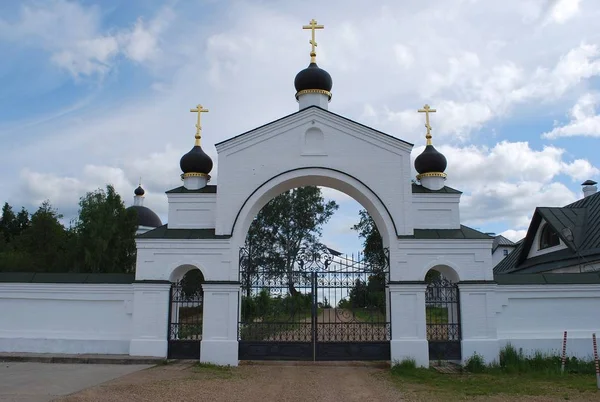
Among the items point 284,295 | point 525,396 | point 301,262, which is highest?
point 301,262

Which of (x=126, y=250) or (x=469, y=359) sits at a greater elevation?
(x=126, y=250)

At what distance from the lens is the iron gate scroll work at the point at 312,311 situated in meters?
11.6

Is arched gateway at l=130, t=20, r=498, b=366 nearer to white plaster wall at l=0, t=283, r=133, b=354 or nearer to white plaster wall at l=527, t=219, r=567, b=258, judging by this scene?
white plaster wall at l=0, t=283, r=133, b=354

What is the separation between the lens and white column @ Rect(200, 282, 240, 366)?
453 inches

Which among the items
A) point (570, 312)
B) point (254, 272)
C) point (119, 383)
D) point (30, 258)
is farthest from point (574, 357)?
point (30, 258)

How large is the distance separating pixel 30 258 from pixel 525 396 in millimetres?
27955

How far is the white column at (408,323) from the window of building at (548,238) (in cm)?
793

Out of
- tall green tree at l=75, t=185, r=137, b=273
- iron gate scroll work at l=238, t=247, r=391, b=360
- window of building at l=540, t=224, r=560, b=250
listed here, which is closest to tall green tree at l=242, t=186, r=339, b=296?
tall green tree at l=75, t=185, r=137, b=273

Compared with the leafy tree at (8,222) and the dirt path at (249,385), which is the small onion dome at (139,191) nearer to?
the leafy tree at (8,222)

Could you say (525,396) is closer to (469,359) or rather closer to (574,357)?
(469,359)

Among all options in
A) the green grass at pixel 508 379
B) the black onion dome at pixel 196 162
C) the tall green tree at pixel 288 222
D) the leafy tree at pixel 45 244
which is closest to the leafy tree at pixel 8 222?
the leafy tree at pixel 45 244

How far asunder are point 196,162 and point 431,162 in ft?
19.4

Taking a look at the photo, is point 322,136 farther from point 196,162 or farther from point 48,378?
point 48,378

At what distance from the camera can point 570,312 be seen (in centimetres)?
1198
